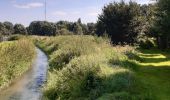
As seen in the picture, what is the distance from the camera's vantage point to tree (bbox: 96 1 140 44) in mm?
39188

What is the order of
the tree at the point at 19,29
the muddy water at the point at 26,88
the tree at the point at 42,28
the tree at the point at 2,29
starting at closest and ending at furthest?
the muddy water at the point at 26,88 < the tree at the point at 42,28 < the tree at the point at 2,29 < the tree at the point at 19,29

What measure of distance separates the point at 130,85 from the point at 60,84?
186 inches

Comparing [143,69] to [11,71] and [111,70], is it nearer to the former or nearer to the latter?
[111,70]

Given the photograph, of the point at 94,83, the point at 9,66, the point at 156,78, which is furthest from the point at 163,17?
the point at 9,66

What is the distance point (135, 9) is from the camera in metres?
39.8

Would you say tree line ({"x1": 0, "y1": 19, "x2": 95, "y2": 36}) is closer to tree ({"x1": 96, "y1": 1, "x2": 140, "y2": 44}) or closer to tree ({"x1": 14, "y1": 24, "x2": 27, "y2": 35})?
tree ({"x1": 14, "y1": 24, "x2": 27, "y2": 35})

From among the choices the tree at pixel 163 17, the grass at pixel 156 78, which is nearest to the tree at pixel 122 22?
the grass at pixel 156 78

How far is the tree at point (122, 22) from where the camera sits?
3919cm

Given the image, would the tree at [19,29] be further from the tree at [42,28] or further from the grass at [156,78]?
the grass at [156,78]

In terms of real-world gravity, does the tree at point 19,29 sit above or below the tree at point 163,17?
below

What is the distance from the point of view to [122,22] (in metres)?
39.3

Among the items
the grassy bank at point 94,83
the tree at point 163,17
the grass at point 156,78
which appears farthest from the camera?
the tree at point 163,17

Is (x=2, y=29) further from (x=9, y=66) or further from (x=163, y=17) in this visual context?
(x=163, y=17)

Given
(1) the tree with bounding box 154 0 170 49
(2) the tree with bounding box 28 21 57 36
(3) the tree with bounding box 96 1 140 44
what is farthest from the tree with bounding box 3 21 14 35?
(1) the tree with bounding box 154 0 170 49
